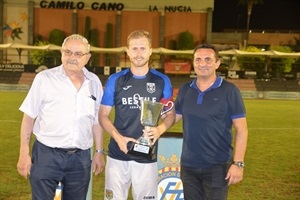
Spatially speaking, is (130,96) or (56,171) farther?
(130,96)

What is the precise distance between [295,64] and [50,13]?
2480 cm

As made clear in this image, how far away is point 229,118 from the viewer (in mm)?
4047

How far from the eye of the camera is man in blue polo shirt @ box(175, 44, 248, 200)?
13.0 feet

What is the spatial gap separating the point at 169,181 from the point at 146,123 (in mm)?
1638

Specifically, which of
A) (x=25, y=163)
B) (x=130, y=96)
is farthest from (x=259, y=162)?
(x=25, y=163)

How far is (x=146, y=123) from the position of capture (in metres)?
3.84

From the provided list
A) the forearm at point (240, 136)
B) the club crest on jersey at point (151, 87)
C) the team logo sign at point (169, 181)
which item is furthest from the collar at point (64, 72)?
the team logo sign at point (169, 181)

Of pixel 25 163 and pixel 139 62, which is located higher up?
pixel 139 62

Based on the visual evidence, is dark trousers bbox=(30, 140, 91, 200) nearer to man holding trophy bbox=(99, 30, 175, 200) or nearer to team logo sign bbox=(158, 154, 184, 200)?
man holding trophy bbox=(99, 30, 175, 200)

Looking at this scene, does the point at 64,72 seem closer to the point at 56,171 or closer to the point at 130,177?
the point at 56,171

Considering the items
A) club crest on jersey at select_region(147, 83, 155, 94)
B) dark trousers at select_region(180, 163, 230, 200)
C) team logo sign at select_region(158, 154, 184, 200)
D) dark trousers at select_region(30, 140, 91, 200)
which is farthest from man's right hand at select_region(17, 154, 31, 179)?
team logo sign at select_region(158, 154, 184, 200)

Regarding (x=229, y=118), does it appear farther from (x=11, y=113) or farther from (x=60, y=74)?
(x=11, y=113)

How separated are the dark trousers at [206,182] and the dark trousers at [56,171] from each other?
968 mm

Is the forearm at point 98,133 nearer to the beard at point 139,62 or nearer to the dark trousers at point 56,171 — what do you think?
the dark trousers at point 56,171
